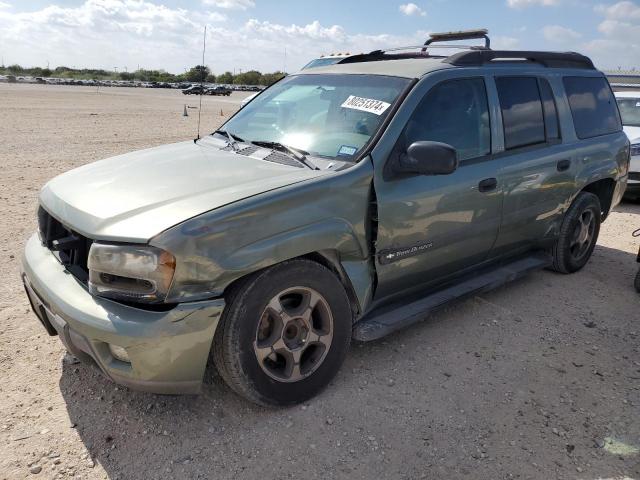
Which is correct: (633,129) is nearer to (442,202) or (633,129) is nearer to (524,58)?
(524,58)

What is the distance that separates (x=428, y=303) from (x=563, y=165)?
1.87 meters

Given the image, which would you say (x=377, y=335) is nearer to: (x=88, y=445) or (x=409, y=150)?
(x=409, y=150)

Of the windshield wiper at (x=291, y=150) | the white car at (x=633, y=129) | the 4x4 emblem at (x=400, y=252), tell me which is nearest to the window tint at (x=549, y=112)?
the 4x4 emblem at (x=400, y=252)

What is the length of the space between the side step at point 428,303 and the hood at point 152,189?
99cm

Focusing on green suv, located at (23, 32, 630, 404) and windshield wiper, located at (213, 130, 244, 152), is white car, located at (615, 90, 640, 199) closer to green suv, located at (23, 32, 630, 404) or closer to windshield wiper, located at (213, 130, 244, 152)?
green suv, located at (23, 32, 630, 404)

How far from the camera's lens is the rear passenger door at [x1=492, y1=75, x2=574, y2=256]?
151 inches

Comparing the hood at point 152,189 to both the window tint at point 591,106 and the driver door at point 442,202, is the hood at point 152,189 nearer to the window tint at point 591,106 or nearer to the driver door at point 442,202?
the driver door at point 442,202

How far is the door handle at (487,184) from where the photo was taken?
3.57 metres

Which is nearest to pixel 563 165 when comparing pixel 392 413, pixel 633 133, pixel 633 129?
pixel 392 413

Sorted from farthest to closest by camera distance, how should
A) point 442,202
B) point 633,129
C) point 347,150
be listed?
1. point 633,129
2. point 442,202
3. point 347,150

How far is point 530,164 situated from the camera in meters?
3.96

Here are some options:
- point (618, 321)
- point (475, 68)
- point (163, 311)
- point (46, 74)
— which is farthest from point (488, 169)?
point (46, 74)

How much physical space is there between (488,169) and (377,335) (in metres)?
1.44

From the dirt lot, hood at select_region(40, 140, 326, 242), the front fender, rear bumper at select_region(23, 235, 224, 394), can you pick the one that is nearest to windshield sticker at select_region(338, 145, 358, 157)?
the front fender
